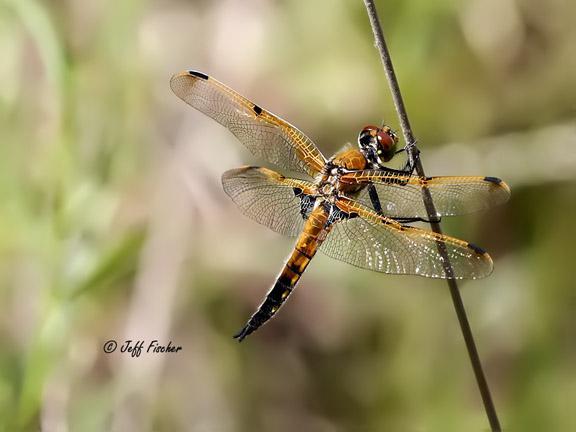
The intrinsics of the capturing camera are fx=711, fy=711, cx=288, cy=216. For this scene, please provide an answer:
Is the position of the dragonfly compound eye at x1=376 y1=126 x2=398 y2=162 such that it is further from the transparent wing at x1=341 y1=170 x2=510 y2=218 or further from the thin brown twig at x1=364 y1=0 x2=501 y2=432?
the thin brown twig at x1=364 y1=0 x2=501 y2=432

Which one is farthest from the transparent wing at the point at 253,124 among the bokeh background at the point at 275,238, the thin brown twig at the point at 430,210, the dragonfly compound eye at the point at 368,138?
the thin brown twig at the point at 430,210

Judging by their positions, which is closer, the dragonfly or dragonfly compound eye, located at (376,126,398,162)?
the dragonfly

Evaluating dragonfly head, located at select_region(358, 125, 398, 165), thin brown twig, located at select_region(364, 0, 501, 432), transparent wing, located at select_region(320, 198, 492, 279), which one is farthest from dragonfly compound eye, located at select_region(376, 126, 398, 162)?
thin brown twig, located at select_region(364, 0, 501, 432)

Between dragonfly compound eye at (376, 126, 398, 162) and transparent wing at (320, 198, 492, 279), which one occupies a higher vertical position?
dragonfly compound eye at (376, 126, 398, 162)

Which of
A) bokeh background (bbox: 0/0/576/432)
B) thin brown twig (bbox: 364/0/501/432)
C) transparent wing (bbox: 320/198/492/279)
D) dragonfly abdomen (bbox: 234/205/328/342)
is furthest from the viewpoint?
bokeh background (bbox: 0/0/576/432)

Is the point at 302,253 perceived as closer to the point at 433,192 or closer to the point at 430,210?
the point at 433,192

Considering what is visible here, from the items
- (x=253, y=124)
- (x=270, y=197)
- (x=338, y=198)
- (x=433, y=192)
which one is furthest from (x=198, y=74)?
(x=433, y=192)

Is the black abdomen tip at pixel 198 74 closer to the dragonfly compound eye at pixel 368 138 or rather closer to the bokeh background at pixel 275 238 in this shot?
the dragonfly compound eye at pixel 368 138
